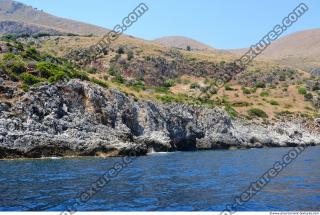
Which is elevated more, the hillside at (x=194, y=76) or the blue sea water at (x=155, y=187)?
the hillside at (x=194, y=76)

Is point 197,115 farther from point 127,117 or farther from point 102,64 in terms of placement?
point 102,64

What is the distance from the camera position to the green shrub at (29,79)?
5178 centimetres

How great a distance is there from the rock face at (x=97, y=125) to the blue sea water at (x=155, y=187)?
22.3ft

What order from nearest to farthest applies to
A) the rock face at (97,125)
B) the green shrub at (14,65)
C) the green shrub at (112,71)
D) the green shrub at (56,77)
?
1. the rock face at (97,125)
2. the green shrub at (56,77)
3. the green shrub at (14,65)
4. the green shrub at (112,71)

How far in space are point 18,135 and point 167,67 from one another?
83604mm

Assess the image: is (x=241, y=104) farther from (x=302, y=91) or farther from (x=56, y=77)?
(x=56, y=77)

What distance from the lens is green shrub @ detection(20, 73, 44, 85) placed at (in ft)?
170

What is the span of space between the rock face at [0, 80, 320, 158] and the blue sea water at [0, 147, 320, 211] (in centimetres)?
679

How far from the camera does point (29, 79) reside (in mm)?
52062

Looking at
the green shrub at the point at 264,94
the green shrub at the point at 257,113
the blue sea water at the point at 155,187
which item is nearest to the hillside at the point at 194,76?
the green shrub at the point at 257,113

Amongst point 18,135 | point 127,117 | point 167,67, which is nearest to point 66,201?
point 18,135

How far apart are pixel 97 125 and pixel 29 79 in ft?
31.6

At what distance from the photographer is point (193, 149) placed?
6444 cm

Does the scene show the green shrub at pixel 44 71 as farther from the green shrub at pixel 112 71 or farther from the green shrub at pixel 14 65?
the green shrub at pixel 112 71
